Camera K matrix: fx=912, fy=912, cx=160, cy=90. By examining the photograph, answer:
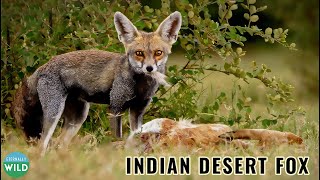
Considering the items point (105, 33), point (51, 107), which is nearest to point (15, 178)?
point (51, 107)

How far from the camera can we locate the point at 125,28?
8.37 meters

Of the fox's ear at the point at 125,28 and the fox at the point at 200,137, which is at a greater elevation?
the fox's ear at the point at 125,28

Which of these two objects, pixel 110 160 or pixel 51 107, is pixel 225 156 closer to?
pixel 110 160

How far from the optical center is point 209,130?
8.51 m

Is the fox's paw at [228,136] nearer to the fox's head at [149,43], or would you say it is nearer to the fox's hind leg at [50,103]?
the fox's head at [149,43]

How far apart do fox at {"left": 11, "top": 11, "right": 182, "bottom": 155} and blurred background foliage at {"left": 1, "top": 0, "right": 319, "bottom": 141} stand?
1.54ft

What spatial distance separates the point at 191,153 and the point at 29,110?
6.18ft

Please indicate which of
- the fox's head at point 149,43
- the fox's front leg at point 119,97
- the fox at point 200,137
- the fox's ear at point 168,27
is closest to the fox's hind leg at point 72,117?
the fox's front leg at point 119,97

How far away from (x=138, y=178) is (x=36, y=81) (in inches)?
83.3

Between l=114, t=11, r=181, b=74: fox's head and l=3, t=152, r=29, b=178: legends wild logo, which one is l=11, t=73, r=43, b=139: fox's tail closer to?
l=114, t=11, r=181, b=74: fox's head

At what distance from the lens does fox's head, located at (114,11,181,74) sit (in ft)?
26.8

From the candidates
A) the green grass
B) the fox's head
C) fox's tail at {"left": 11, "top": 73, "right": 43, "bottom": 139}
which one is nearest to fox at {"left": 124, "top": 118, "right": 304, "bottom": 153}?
the green grass

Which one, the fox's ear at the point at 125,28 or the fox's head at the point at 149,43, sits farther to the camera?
the fox's ear at the point at 125,28

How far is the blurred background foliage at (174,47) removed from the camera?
9164 millimetres
